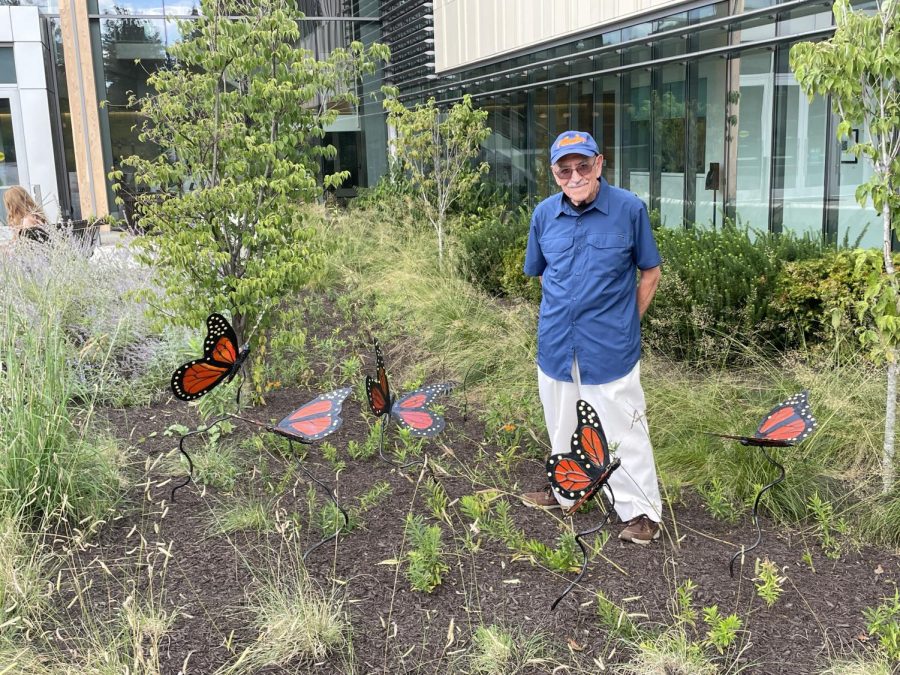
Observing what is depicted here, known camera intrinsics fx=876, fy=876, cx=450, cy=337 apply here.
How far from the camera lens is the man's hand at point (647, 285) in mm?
3852

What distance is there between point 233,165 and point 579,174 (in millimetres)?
2523

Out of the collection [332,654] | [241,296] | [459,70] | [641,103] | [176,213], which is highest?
[459,70]

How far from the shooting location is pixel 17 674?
2826mm

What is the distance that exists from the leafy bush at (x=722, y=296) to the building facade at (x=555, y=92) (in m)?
0.96

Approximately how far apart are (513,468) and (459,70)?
13.2 metres

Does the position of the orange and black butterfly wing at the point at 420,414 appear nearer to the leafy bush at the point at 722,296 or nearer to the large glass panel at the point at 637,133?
the leafy bush at the point at 722,296

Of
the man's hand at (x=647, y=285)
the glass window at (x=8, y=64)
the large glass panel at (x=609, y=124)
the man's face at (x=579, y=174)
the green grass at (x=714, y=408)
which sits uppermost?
the glass window at (x=8, y=64)

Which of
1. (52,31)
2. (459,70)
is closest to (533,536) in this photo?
(459,70)

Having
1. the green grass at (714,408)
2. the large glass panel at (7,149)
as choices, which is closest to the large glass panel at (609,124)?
the green grass at (714,408)

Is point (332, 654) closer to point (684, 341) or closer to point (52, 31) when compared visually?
point (684, 341)

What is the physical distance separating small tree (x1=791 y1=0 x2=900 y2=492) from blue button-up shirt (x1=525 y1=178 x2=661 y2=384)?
980 millimetres

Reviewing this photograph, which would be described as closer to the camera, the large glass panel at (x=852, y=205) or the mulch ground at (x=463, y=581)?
the mulch ground at (x=463, y=581)

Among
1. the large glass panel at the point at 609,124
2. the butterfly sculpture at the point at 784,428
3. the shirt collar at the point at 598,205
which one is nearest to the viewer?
the butterfly sculpture at the point at 784,428

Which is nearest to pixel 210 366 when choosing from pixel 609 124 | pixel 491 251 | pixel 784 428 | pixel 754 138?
pixel 784 428
